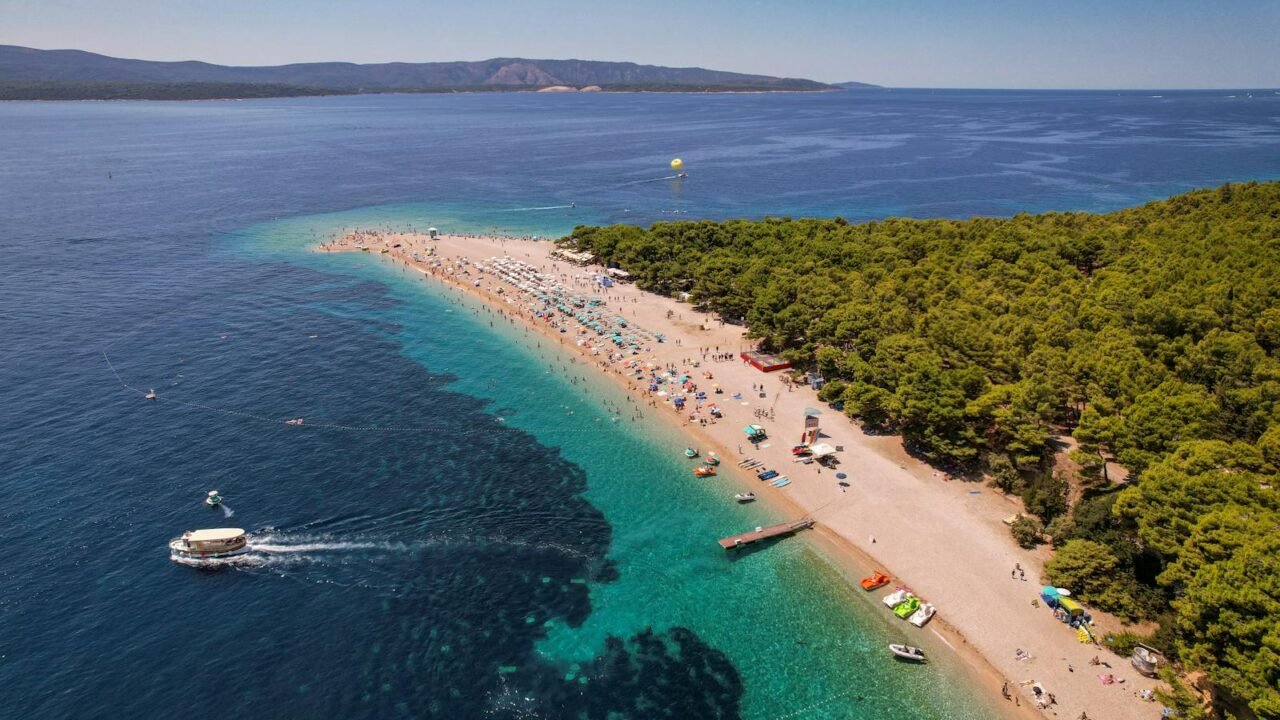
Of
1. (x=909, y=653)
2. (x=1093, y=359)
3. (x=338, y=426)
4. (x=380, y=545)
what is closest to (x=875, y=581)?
(x=909, y=653)

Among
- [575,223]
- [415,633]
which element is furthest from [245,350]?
[575,223]

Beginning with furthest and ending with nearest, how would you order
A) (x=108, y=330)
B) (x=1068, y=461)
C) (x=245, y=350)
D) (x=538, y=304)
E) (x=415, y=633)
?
(x=538, y=304), (x=108, y=330), (x=245, y=350), (x=1068, y=461), (x=415, y=633)

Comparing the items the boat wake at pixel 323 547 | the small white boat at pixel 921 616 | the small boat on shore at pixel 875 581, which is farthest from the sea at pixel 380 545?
the small boat on shore at pixel 875 581

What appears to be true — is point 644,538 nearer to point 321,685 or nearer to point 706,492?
point 706,492

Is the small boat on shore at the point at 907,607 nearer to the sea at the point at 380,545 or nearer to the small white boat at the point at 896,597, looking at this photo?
the small white boat at the point at 896,597

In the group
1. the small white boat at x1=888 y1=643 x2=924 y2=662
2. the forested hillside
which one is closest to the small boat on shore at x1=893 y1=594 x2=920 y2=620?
the small white boat at x1=888 y1=643 x2=924 y2=662
